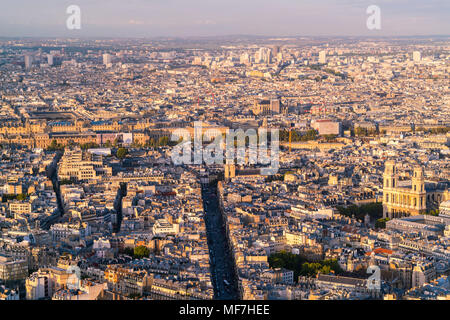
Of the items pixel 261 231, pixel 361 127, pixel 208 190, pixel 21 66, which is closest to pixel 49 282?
pixel 261 231

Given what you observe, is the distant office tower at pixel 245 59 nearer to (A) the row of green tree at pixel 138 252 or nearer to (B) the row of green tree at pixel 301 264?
(A) the row of green tree at pixel 138 252

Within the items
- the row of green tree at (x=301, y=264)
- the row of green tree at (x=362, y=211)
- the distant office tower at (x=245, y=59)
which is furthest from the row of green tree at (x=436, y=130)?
the distant office tower at (x=245, y=59)

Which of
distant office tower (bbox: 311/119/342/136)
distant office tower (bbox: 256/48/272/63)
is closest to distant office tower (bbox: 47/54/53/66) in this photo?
distant office tower (bbox: 256/48/272/63)

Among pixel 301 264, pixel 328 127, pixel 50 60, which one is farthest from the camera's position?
pixel 50 60

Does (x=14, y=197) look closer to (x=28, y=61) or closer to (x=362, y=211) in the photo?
(x=362, y=211)

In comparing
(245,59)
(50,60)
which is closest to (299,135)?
(50,60)

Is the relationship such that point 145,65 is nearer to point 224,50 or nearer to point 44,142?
point 224,50

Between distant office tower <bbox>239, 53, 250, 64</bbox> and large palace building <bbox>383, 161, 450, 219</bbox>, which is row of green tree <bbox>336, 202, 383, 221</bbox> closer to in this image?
large palace building <bbox>383, 161, 450, 219</bbox>

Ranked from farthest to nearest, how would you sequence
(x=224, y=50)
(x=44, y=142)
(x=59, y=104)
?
(x=224, y=50) < (x=59, y=104) < (x=44, y=142)
